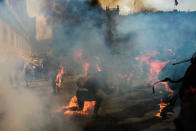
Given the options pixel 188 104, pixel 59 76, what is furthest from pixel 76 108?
pixel 188 104

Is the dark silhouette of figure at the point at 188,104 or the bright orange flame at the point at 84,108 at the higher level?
the dark silhouette of figure at the point at 188,104

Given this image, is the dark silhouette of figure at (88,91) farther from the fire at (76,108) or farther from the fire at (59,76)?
the fire at (59,76)

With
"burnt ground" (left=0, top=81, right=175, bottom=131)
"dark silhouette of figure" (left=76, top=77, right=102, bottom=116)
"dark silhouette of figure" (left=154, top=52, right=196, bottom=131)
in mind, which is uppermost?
"dark silhouette of figure" (left=154, top=52, right=196, bottom=131)

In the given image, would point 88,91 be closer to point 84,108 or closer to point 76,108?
point 84,108

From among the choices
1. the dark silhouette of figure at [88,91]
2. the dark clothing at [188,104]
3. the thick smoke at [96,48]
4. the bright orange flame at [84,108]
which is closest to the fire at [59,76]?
the thick smoke at [96,48]

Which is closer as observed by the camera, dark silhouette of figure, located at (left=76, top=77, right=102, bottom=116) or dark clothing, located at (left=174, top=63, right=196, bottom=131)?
dark clothing, located at (left=174, top=63, right=196, bottom=131)

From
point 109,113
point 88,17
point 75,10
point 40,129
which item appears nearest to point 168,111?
point 109,113

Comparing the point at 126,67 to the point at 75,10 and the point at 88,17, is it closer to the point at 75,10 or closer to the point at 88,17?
the point at 88,17

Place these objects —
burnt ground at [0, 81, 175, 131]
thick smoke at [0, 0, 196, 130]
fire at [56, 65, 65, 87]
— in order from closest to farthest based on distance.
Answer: burnt ground at [0, 81, 175, 131] < thick smoke at [0, 0, 196, 130] < fire at [56, 65, 65, 87]

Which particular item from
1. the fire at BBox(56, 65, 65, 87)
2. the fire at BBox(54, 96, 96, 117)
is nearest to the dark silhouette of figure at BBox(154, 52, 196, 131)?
the fire at BBox(54, 96, 96, 117)

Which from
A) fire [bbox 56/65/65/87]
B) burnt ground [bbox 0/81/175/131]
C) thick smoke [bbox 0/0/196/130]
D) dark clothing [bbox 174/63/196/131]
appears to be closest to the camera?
dark clothing [bbox 174/63/196/131]

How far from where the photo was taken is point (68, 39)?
14719 mm

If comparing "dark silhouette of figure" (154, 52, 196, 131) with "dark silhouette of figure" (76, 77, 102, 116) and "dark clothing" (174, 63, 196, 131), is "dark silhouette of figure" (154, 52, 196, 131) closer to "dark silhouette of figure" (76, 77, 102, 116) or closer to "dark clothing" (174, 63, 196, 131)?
"dark clothing" (174, 63, 196, 131)

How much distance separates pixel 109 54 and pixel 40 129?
10.0 metres
